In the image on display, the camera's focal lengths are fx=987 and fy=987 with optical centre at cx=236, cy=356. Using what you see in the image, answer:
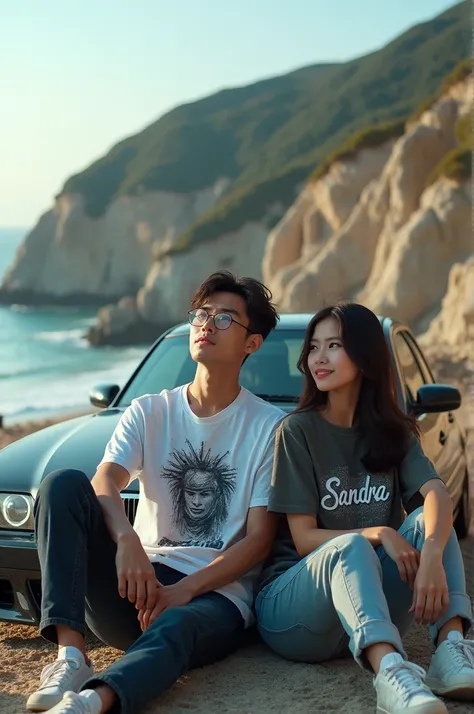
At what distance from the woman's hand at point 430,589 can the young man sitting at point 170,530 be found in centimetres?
64

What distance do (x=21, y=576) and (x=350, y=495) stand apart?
1.49m

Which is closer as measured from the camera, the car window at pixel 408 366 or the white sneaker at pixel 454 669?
the white sneaker at pixel 454 669

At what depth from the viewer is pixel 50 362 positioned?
49.7 meters

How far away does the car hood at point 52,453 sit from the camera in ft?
14.5

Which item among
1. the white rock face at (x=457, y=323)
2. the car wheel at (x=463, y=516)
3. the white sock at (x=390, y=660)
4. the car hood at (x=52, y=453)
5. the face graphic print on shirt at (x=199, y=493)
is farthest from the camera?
the white rock face at (x=457, y=323)

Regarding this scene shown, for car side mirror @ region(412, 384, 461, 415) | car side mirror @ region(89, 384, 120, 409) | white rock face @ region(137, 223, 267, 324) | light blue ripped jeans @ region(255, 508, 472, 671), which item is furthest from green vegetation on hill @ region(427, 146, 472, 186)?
light blue ripped jeans @ region(255, 508, 472, 671)

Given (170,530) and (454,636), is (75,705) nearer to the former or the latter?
(170,530)

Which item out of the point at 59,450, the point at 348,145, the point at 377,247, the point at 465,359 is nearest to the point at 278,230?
the point at 348,145

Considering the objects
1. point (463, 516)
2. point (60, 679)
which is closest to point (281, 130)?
point (463, 516)

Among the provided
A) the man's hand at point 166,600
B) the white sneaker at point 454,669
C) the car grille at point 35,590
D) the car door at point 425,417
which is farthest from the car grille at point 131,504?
the car door at point 425,417

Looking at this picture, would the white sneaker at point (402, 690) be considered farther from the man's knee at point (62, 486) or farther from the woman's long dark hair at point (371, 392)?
the man's knee at point (62, 486)

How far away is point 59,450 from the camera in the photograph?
4.68 m

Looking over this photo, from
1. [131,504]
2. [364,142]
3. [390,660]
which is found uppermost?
[364,142]

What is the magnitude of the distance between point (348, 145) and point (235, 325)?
42.3 meters
